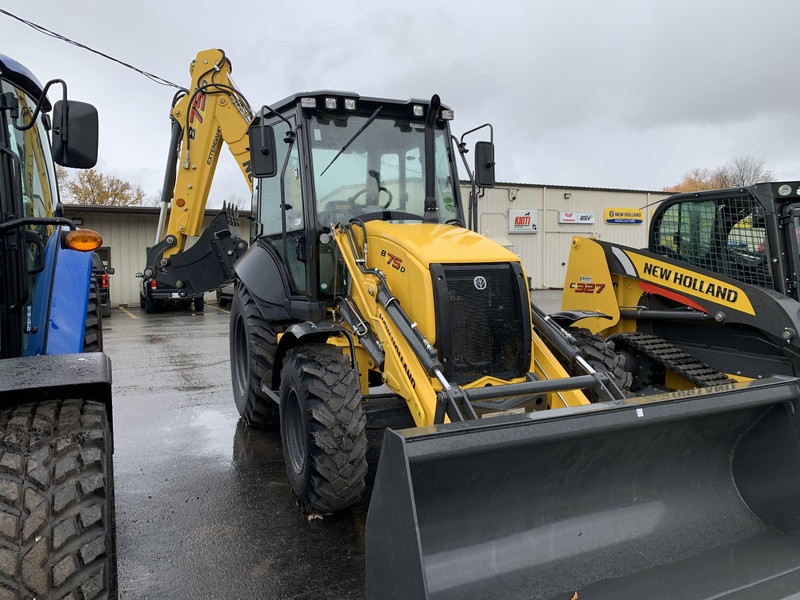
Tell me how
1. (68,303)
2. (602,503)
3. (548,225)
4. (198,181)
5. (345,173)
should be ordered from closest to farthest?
1. (602,503)
2. (68,303)
3. (345,173)
4. (198,181)
5. (548,225)

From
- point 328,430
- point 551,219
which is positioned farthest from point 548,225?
point 328,430

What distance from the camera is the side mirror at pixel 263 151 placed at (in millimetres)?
4508

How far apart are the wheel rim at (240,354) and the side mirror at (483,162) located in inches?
108

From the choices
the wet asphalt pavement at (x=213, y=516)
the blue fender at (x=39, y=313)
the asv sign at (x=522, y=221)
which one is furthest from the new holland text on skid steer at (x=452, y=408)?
the asv sign at (x=522, y=221)

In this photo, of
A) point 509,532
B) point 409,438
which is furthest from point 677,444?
point 409,438

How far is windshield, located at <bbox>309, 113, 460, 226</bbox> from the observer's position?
483 centimetres

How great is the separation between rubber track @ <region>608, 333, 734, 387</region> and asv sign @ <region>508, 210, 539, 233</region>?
2054 centimetres

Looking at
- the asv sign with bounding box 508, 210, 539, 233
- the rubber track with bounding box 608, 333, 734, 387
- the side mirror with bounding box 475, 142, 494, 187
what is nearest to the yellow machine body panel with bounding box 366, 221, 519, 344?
the side mirror with bounding box 475, 142, 494, 187

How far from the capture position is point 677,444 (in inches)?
129

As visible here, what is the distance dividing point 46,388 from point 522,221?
83.4 feet

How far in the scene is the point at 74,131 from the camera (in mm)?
2895

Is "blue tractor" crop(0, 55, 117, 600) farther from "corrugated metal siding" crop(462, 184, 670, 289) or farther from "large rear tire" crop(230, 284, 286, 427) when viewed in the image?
"corrugated metal siding" crop(462, 184, 670, 289)

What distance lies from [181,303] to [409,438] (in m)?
20.0

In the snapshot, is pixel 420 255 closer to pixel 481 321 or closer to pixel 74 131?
pixel 481 321
